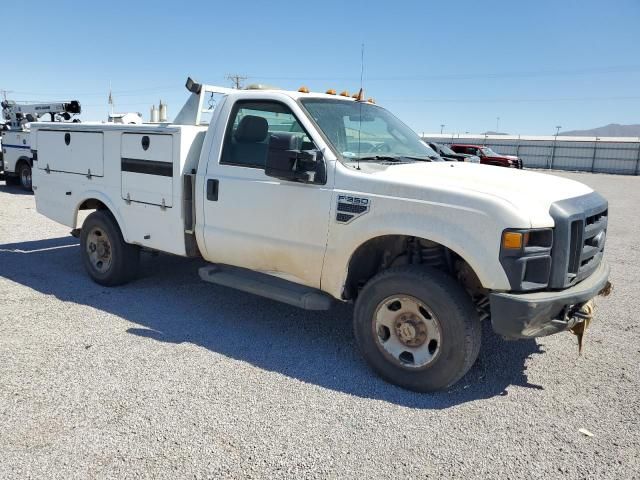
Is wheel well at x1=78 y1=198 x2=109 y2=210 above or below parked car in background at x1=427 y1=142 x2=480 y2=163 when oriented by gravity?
below

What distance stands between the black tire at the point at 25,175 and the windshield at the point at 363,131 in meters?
13.1

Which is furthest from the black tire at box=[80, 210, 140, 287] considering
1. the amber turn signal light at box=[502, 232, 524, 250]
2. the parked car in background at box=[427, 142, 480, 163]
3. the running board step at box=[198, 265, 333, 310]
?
the amber turn signal light at box=[502, 232, 524, 250]

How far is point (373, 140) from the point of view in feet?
15.1

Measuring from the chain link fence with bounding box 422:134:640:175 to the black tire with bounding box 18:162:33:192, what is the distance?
42116mm

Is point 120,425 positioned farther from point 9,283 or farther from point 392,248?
point 9,283

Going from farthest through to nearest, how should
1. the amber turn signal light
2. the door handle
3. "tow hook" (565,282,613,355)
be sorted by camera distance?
the door handle → "tow hook" (565,282,613,355) → the amber turn signal light

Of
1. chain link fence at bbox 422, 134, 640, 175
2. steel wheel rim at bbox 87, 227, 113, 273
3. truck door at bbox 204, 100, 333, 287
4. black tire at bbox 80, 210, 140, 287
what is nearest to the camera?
truck door at bbox 204, 100, 333, 287

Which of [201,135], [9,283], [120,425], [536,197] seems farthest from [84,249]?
[536,197]

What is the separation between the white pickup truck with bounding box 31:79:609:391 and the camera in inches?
134

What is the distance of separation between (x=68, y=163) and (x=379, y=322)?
425 cm

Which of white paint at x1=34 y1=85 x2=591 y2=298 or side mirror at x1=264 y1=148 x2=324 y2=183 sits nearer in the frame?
white paint at x1=34 y1=85 x2=591 y2=298

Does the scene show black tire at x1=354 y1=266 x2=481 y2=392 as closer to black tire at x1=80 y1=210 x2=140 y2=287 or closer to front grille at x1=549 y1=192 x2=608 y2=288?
front grille at x1=549 y1=192 x2=608 y2=288

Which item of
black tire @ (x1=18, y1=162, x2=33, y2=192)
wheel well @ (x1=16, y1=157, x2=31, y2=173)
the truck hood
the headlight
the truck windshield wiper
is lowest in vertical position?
black tire @ (x1=18, y1=162, x2=33, y2=192)

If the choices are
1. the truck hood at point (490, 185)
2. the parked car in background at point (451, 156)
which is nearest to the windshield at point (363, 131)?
the truck hood at point (490, 185)
